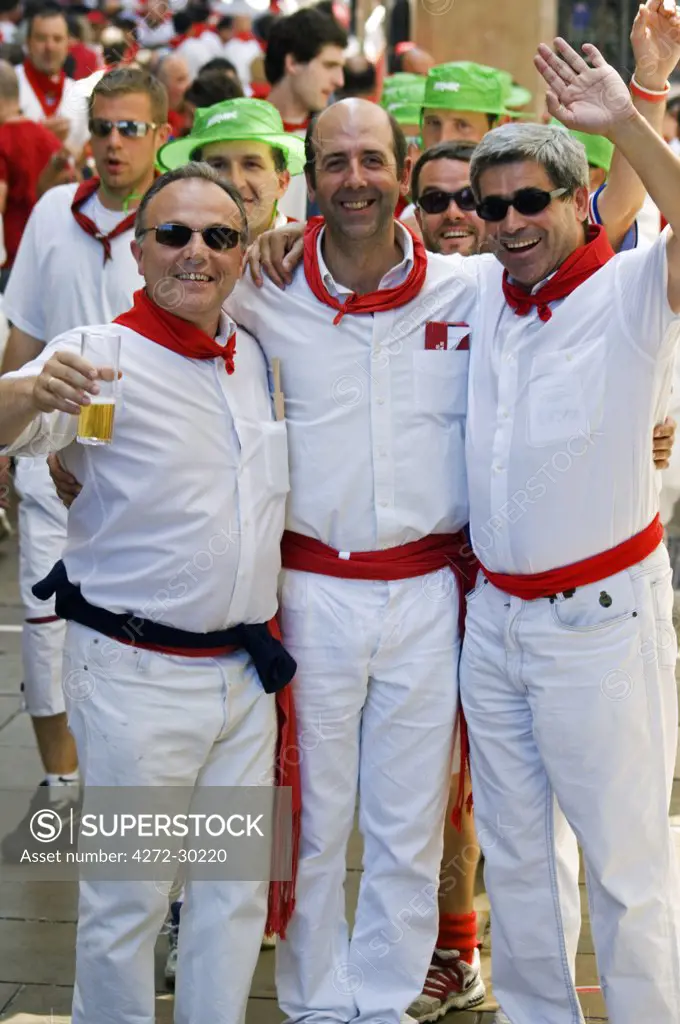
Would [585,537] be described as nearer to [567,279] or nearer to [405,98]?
[567,279]

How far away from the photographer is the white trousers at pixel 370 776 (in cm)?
385

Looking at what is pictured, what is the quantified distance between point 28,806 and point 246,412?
2.50m

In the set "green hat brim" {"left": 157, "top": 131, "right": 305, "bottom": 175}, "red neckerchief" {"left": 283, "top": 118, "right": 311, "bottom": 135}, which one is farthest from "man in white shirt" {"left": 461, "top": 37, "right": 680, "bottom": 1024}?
"red neckerchief" {"left": 283, "top": 118, "right": 311, "bottom": 135}

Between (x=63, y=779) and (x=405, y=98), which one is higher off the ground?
(x=405, y=98)

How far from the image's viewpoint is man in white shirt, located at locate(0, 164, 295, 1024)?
352cm

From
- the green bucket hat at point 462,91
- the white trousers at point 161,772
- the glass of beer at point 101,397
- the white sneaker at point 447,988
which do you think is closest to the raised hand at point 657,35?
the glass of beer at point 101,397

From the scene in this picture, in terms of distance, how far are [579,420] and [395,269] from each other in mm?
688

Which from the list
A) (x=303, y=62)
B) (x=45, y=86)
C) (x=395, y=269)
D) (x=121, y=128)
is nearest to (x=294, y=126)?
(x=303, y=62)

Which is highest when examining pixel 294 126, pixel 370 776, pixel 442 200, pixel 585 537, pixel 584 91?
pixel 294 126

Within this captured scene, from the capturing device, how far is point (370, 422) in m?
3.80

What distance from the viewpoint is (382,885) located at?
395 centimetres

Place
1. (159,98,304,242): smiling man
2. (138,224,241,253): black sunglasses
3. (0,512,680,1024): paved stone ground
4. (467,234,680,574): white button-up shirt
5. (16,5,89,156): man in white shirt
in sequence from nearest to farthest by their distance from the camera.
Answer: (467,234,680,574): white button-up shirt < (138,224,241,253): black sunglasses < (0,512,680,1024): paved stone ground < (159,98,304,242): smiling man < (16,5,89,156): man in white shirt

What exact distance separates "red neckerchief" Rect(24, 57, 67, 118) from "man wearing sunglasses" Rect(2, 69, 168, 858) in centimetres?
515

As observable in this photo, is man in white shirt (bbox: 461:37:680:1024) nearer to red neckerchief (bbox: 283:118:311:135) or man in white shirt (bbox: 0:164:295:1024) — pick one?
man in white shirt (bbox: 0:164:295:1024)
